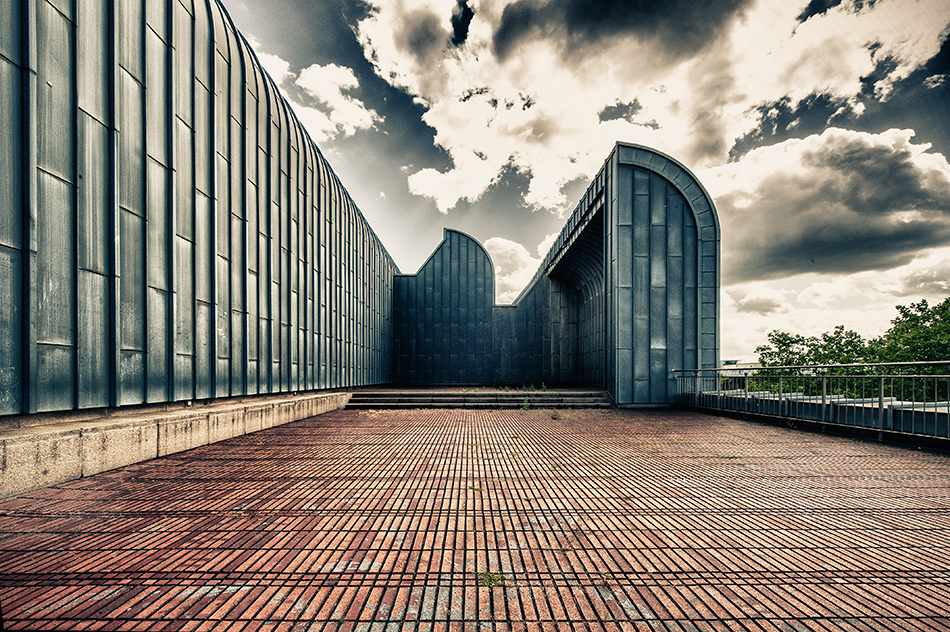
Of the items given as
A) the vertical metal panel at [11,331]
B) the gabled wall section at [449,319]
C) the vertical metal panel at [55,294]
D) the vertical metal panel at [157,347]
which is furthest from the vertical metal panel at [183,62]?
the gabled wall section at [449,319]

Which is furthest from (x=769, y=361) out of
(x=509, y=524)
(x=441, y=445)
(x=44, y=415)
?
(x=44, y=415)

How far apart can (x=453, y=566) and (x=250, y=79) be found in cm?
1296

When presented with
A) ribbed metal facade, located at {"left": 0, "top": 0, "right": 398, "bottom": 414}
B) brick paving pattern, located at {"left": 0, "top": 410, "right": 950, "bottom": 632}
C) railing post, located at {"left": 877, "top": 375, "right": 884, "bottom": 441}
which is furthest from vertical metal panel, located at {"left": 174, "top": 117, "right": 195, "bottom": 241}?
railing post, located at {"left": 877, "top": 375, "right": 884, "bottom": 441}

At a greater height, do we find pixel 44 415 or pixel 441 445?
pixel 44 415

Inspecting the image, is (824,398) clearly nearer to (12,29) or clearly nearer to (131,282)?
(131,282)

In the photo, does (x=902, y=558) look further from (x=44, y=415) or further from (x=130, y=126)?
(x=130, y=126)

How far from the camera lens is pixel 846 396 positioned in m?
9.26

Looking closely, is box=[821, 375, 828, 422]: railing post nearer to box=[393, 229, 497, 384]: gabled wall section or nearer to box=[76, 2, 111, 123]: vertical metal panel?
box=[76, 2, 111, 123]: vertical metal panel

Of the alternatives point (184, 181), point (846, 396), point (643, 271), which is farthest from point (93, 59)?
point (643, 271)

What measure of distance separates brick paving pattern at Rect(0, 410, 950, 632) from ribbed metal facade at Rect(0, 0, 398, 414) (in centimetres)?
208

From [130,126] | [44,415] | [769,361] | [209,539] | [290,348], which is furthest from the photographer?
[769,361]

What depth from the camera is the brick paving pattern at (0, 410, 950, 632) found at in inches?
107

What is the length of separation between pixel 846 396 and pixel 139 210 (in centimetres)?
1450

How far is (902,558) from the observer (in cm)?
344
